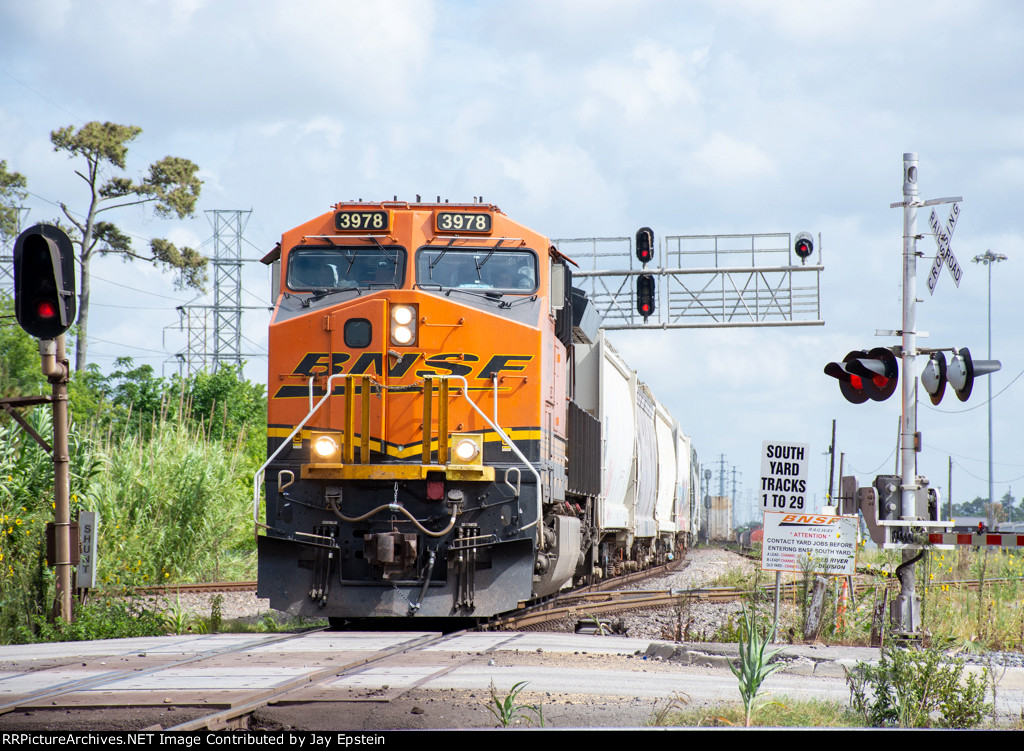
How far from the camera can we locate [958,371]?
11156 millimetres

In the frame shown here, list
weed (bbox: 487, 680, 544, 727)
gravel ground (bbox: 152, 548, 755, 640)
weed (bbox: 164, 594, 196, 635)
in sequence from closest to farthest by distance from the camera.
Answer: weed (bbox: 487, 680, 544, 727) < weed (bbox: 164, 594, 196, 635) < gravel ground (bbox: 152, 548, 755, 640)

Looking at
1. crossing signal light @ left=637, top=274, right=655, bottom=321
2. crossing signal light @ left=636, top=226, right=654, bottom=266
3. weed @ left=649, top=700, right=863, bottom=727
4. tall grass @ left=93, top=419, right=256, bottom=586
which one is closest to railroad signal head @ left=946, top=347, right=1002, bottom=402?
weed @ left=649, top=700, right=863, bottom=727

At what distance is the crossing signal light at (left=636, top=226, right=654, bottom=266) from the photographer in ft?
82.1

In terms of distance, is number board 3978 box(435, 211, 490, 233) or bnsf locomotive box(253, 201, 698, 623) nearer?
bnsf locomotive box(253, 201, 698, 623)

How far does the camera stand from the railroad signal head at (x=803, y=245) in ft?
88.6

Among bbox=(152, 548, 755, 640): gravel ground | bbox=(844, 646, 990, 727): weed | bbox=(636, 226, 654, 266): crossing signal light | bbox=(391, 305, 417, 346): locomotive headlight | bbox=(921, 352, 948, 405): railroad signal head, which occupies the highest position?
bbox=(636, 226, 654, 266): crossing signal light

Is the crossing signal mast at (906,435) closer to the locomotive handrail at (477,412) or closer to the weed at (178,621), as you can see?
the locomotive handrail at (477,412)

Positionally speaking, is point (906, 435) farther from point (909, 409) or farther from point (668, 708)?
point (668, 708)

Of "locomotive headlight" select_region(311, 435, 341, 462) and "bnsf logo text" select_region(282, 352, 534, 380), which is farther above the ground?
"bnsf logo text" select_region(282, 352, 534, 380)

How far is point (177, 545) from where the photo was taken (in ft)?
58.9

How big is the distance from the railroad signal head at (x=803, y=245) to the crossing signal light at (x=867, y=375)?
53.4 ft

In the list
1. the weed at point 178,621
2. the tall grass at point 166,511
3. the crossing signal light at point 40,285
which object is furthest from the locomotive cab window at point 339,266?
the tall grass at point 166,511

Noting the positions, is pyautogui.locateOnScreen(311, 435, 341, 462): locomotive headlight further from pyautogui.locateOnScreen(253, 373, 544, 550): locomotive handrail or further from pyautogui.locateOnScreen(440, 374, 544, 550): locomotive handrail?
pyautogui.locateOnScreen(440, 374, 544, 550): locomotive handrail

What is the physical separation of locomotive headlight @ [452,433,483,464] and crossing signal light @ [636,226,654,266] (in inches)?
560
